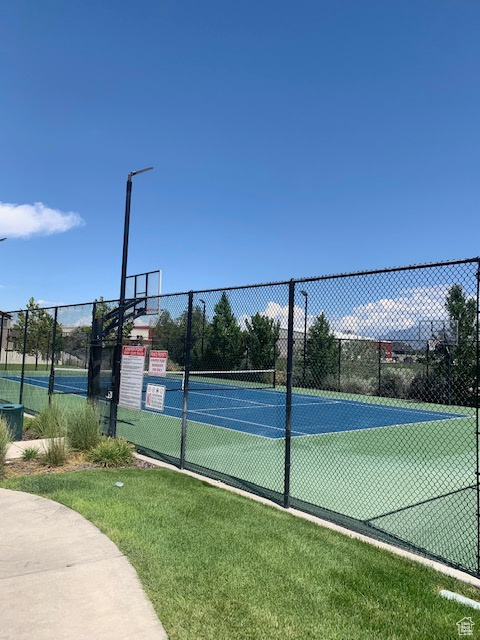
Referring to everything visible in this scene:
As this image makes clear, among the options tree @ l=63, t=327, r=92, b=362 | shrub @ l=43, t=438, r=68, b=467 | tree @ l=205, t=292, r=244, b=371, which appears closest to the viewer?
shrub @ l=43, t=438, r=68, b=467

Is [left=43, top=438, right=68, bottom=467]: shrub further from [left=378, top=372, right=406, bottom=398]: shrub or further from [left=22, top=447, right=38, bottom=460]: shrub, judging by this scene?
[left=378, top=372, right=406, bottom=398]: shrub

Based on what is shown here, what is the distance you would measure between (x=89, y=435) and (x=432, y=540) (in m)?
5.59

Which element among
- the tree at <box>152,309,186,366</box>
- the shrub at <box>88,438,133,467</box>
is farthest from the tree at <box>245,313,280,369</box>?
the shrub at <box>88,438,133,467</box>

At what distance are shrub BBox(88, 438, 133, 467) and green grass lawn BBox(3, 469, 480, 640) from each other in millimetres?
1691

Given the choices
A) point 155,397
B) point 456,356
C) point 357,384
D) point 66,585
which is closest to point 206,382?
point 357,384

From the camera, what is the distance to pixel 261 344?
17547mm

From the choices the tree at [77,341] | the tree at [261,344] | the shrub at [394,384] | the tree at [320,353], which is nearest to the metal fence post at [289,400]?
the tree at [320,353]

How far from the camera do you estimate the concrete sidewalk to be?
3.16 meters

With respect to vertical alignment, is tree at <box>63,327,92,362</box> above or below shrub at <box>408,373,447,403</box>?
above

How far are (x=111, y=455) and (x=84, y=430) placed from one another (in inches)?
37.7

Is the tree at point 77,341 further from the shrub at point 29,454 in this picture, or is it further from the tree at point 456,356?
the tree at point 456,356

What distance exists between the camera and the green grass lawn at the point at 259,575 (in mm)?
3291

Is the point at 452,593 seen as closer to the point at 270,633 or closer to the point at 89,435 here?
the point at 270,633

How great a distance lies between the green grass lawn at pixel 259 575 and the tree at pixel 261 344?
963 centimetres
